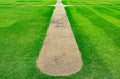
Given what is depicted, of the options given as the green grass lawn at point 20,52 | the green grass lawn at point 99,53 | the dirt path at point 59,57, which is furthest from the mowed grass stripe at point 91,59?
the green grass lawn at point 20,52

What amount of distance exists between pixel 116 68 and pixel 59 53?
6.88 ft

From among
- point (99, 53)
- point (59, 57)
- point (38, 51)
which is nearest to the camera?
point (59, 57)

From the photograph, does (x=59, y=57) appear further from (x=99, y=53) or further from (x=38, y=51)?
(x=99, y=53)

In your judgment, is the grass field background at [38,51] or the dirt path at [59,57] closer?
the grass field background at [38,51]

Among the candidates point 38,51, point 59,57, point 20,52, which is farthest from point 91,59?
point 20,52

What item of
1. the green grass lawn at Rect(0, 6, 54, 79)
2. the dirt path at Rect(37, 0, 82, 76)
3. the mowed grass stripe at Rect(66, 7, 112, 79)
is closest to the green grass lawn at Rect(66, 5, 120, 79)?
the mowed grass stripe at Rect(66, 7, 112, 79)

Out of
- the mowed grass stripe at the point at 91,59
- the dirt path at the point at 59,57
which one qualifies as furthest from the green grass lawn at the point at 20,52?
the mowed grass stripe at the point at 91,59

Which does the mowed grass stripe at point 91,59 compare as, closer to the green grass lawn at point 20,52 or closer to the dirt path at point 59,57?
the dirt path at point 59,57

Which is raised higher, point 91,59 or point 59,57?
point 59,57

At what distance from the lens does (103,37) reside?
8516mm

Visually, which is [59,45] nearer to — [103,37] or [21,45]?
[21,45]

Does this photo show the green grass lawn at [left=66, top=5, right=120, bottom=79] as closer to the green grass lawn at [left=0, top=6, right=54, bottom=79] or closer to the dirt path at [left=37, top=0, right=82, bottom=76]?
the dirt path at [left=37, top=0, right=82, bottom=76]

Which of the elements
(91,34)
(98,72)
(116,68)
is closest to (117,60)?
(116,68)

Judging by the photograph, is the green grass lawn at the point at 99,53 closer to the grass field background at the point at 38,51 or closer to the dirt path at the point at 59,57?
the grass field background at the point at 38,51
